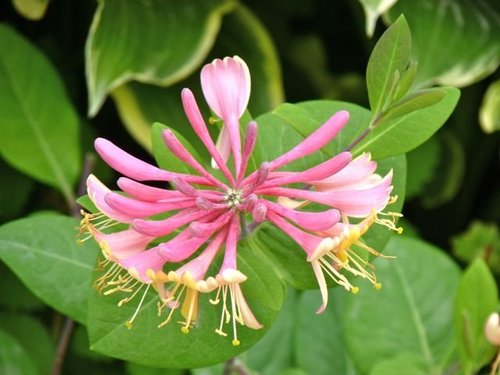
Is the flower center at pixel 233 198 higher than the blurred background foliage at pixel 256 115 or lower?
higher

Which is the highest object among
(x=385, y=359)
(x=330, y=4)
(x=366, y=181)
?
(x=366, y=181)

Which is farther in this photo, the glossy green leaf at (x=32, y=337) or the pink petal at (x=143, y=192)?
the glossy green leaf at (x=32, y=337)

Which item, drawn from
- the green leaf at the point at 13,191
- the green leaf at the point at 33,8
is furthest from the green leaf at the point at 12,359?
the green leaf at the point at 33,8

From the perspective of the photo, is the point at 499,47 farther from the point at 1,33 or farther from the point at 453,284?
the point at 1,33

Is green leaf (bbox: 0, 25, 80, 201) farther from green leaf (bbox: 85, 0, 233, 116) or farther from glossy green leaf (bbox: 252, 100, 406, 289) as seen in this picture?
glossy green leaf (bbox: 252, 100, 406, 289)

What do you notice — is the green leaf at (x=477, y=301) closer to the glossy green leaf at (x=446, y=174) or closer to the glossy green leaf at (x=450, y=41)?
the glossy green leaf at (x=450, y=41)

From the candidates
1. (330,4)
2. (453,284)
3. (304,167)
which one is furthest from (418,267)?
(330,4)

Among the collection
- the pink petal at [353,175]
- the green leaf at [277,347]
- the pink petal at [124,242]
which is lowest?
the green leaf at [277,347]

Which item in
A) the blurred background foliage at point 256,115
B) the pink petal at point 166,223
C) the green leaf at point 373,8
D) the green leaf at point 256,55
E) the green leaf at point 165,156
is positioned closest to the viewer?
the pink petal at point 166,223
